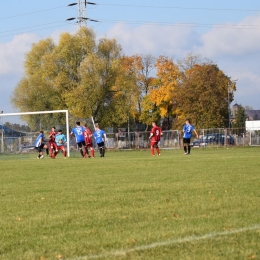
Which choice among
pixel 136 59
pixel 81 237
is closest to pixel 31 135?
pixel 81 237

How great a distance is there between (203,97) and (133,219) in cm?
6229

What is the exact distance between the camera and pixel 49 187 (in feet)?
47.1

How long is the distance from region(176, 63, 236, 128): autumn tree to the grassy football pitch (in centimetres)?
5593

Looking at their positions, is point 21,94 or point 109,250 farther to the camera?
point 21,94

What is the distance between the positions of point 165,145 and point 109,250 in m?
51.2

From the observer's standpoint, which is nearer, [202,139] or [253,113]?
[202,139]

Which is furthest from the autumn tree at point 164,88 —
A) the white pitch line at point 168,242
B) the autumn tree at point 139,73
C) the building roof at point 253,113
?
the building roof at point 253,113

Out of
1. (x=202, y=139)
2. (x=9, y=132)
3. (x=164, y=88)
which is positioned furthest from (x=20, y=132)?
(x=164, y=88)

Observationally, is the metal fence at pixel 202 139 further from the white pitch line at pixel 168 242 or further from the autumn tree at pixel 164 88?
the white pitch line at pixel 168 242

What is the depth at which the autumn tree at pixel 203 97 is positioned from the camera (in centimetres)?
7056

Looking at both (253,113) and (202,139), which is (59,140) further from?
(253,113)

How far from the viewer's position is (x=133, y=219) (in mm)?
8836

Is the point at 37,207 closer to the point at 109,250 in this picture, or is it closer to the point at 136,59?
the point at 109,250

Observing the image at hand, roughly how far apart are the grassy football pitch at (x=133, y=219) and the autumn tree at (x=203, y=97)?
5593cm
